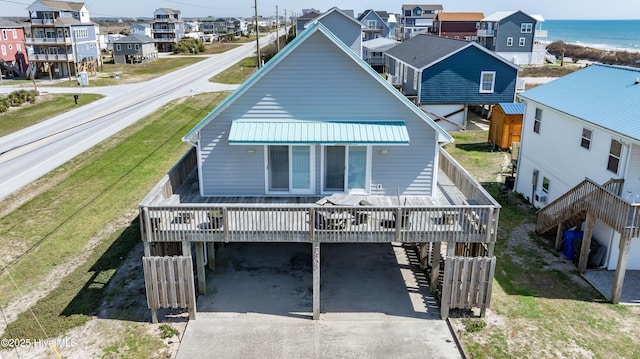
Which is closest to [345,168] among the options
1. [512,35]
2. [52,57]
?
[52,57]

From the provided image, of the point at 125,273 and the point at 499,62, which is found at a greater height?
the point at 499,62

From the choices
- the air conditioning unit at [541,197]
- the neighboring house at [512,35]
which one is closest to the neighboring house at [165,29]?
the neighboring house at [512,35]

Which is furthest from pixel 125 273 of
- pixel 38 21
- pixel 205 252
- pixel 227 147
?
pixel 38 21

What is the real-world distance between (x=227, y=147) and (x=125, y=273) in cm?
555

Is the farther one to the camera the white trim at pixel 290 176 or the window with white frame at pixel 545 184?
the window with white frame at pixel 545 184

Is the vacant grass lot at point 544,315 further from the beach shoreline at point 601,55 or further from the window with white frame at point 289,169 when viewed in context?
the beach shoreline at point 601,55

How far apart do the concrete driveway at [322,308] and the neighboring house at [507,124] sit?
15.8 meters

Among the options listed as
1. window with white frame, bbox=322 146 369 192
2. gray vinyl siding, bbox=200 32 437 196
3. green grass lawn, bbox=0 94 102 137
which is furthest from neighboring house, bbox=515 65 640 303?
green grass lawn, bbox=0 94 102 137

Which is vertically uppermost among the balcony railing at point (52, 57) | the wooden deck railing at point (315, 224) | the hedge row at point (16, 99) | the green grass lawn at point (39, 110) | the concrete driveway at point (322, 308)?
the balcony railing at point (52, 57)

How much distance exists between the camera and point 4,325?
13523 mm

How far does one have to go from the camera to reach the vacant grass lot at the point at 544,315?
1247cm

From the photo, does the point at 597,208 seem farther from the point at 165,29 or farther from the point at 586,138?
the point at 165,29

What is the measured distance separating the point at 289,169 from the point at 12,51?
202 ft

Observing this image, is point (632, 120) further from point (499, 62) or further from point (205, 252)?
point (499, 62)
